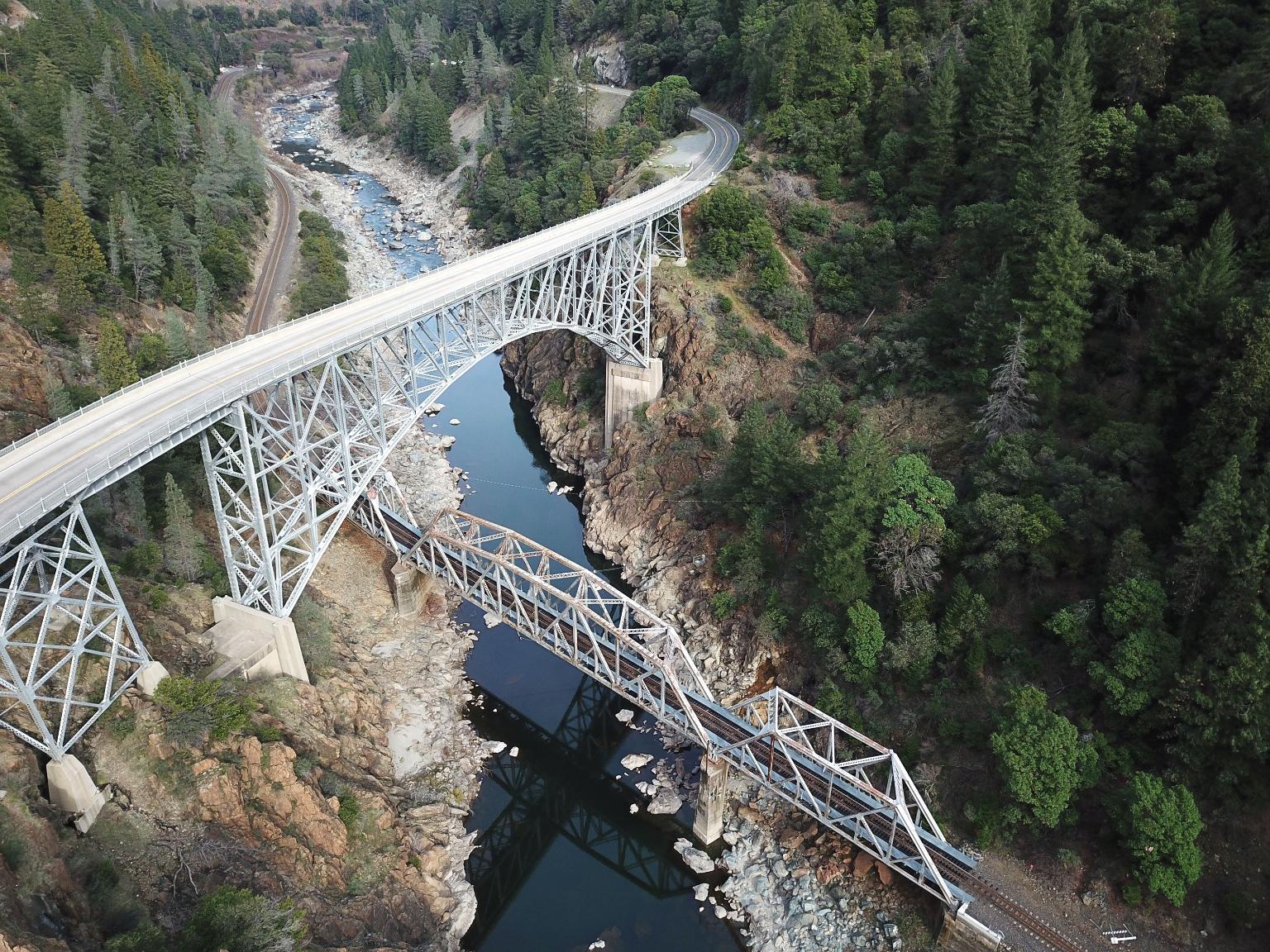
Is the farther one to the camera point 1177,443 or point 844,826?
point 1177,443

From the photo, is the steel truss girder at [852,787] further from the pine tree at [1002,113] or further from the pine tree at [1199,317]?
the pine tree at [1002,113]

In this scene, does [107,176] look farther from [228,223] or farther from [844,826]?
[844,826]

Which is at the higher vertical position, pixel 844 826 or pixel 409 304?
pixel 409 304

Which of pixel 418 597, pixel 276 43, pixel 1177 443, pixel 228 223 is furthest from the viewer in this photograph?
pixel 276 43

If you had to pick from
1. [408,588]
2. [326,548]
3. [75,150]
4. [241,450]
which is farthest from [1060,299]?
[75,150]

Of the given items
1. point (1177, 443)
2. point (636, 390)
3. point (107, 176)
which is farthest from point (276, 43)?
point (1177, 443)

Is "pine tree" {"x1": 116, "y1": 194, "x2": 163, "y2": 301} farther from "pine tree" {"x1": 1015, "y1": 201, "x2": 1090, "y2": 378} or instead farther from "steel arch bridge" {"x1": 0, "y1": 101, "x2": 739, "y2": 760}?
"pine tree" {"x1": 1015, "y1": 201, "x2": 1090, "y2": 378}

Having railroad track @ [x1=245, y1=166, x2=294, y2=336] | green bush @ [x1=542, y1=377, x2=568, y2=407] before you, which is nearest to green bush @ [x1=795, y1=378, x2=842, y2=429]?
green bush @ [x1=542, y1=377, x2=568, y2=407]
